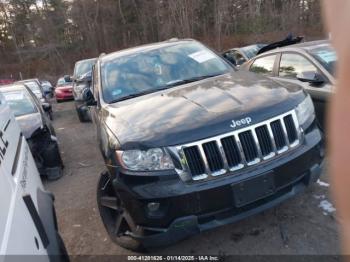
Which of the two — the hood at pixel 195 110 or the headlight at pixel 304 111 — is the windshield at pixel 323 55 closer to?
the hood at pixel 195 110

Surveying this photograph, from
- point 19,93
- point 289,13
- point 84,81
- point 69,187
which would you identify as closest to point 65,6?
point 289,13

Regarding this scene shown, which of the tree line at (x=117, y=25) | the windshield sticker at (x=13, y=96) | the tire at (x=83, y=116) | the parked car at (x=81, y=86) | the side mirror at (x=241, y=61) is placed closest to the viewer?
the windshield sticker at (x=13, y=96)

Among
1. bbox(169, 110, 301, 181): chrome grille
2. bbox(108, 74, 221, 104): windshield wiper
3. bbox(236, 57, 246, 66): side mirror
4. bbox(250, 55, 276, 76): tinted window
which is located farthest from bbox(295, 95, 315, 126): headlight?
bbox(236, 57, 246, 66): side mirror

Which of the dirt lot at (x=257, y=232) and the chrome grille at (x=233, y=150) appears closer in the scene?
the chrome grille at (x=233, y=150)

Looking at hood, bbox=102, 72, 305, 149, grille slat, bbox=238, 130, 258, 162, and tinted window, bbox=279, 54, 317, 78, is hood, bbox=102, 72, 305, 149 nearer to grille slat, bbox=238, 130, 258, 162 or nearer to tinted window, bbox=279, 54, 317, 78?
grille slat, bbox=238, 130, 258, 162

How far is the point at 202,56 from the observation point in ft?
15.0

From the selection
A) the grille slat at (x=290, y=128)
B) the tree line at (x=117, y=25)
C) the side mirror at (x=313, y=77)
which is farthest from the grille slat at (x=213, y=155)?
the tree line at (x=117, y=25)

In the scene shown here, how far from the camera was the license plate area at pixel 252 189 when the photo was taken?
2.77 m

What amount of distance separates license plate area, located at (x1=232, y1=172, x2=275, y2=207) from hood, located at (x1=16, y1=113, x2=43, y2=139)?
4.08m

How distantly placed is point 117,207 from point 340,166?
2695 millimetres

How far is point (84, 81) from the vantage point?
11.4 meters

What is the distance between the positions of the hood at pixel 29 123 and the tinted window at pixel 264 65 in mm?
3799

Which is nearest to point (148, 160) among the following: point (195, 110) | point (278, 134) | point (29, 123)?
point (195, 110)

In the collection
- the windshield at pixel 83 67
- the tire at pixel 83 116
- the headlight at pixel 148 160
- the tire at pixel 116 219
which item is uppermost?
the headlight at pixel 148 160
